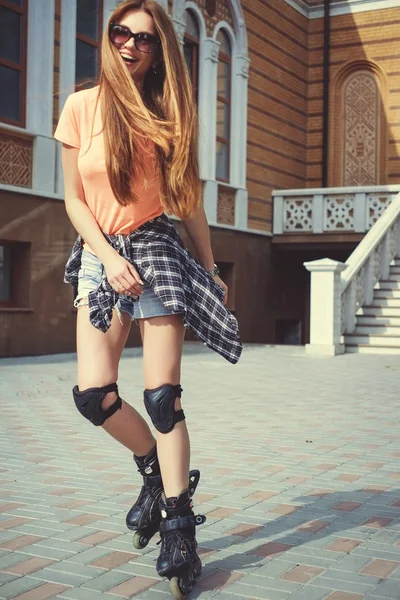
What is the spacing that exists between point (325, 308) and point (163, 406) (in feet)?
39.9

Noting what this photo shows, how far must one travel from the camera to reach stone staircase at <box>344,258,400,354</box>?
1559 centimetres

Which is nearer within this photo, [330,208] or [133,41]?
[133,41]

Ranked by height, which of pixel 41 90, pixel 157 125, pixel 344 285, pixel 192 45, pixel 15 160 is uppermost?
pixel 192 45

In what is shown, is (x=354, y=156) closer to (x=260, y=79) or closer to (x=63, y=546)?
(x=260, y=79)

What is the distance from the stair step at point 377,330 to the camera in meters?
15.8

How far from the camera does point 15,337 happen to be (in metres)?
13.8

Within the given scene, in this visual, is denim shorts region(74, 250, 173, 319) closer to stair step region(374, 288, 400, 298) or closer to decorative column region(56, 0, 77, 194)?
decorative column region(56, 0, 77, 194)

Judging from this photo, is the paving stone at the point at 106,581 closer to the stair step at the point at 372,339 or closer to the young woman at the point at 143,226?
the young woman at the point at 143,226

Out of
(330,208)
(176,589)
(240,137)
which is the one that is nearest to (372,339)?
(330,208)

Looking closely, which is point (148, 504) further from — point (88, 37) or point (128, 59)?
point (88, 37)

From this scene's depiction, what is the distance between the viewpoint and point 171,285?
3.22 m

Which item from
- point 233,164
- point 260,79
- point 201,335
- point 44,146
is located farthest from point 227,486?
point 260,79

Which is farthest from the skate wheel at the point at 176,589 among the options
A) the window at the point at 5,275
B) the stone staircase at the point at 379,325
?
the stone staircase at the point at 379,325

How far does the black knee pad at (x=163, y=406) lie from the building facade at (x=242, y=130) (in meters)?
10.7
